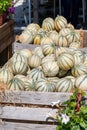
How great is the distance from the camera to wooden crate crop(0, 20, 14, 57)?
16.3 ft

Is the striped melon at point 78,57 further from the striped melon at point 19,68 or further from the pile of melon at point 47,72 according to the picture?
the striped melon at point 19,68

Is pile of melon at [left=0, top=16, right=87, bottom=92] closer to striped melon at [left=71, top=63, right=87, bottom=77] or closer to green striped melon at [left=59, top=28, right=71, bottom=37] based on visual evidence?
striped melon at [left=71, top=63, right=87, bottom=77]

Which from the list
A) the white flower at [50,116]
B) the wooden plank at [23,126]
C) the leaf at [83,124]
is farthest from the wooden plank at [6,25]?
the leaf at [83,124]

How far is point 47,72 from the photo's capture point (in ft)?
15.1

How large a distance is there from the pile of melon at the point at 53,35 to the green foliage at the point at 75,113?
230 centimetres

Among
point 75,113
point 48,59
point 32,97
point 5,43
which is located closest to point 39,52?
point 5,43

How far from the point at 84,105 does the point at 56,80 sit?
78cm

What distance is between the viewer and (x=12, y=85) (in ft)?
13.9

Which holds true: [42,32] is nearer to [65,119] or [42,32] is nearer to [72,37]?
[72,37]

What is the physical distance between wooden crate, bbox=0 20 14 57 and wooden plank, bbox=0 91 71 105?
111cm

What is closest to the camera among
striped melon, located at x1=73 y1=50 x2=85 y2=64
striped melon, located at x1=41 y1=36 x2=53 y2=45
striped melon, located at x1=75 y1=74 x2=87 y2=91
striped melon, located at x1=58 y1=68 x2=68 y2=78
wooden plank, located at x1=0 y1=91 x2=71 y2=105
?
wooden plank, located at x1=0 y1=91 x2=71 y2=105

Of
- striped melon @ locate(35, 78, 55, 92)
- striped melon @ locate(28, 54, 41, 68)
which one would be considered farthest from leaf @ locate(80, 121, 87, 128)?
striped melon @ locate(28, 54, 41, 68)

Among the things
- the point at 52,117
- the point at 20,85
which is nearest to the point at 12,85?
the point at 20,85

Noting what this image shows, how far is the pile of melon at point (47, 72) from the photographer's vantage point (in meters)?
4.19
